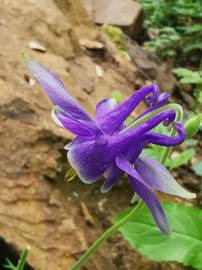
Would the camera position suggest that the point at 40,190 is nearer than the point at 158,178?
No

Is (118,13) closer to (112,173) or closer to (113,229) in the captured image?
(113,229)

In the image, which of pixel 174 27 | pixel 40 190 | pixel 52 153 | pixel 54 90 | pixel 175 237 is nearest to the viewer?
pixel 54 90

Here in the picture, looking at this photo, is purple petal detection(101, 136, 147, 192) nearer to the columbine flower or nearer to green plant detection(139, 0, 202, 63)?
the columbine flower

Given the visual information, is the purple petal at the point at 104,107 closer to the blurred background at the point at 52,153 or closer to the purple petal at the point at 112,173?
the purple petal at the point at 112,173

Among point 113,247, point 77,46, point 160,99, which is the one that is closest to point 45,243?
point 113,247

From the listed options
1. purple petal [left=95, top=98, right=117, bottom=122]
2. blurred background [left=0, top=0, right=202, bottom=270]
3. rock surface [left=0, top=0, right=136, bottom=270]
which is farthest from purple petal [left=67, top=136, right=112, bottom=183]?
rock surface [left=0, top=0, right=136, bottom=270]

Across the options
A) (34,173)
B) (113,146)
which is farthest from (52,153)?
A: (113,146)

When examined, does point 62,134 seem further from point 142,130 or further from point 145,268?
point 142,130
